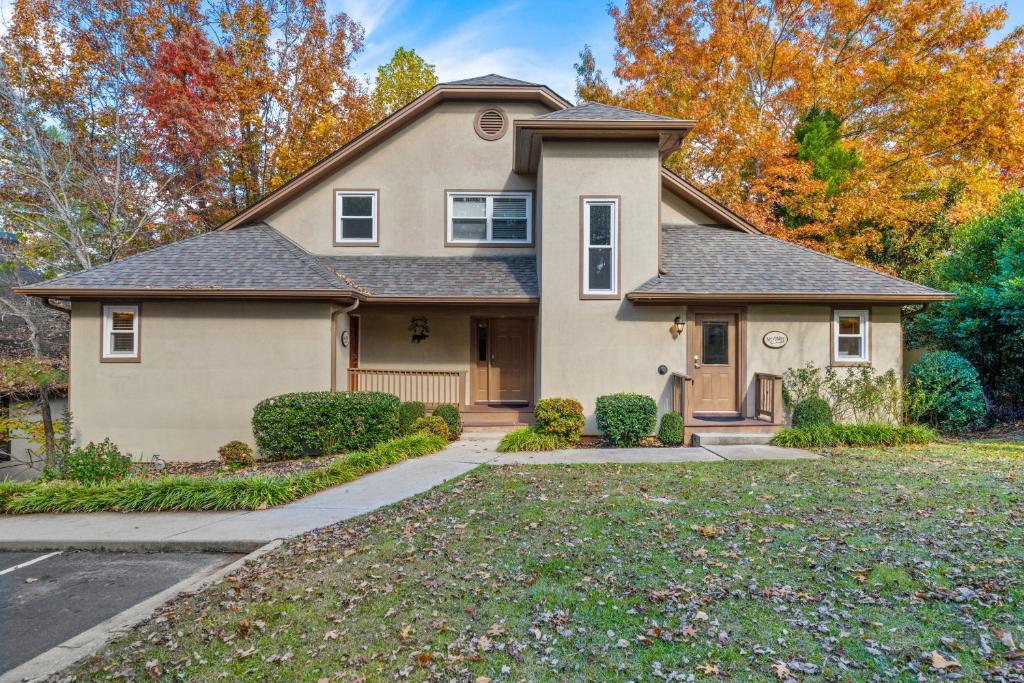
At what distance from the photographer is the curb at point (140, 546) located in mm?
5359

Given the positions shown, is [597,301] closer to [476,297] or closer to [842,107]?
[476,297]

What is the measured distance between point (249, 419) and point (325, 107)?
1317 centimetres

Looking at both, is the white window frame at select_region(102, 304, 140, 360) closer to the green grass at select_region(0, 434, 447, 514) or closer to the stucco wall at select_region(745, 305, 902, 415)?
the green grass at select_region(0, 434, 447, 514)

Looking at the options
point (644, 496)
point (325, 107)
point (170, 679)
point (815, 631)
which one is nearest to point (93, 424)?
point (170, 679)

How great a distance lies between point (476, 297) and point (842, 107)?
15.8 meters

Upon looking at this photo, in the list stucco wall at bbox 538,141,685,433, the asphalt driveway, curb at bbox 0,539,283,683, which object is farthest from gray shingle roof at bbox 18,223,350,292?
curb at bbox 0,539,283,683

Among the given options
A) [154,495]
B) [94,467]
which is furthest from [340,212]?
[154,495]

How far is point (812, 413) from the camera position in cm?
1035

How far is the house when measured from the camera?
10.4 m

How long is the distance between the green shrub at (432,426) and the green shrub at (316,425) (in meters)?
0.70

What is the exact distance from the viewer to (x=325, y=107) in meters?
19.3

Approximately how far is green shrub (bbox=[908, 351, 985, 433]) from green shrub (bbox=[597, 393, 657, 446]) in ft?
18.2

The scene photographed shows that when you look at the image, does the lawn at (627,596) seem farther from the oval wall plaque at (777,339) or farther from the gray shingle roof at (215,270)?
the gray shingle roof at (215,270)

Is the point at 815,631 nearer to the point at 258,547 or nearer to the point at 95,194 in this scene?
the point at 258,547
